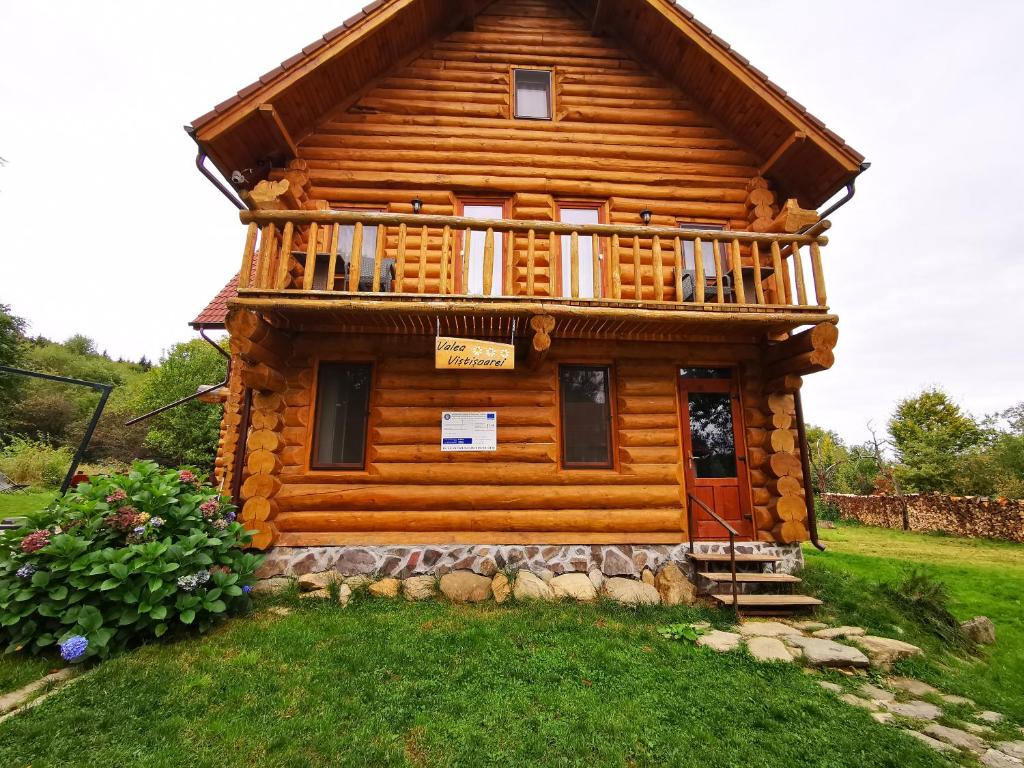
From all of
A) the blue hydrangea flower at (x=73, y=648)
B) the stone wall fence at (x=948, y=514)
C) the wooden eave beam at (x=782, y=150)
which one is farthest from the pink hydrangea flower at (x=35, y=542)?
the stone wall fence at (x=948, y=514)

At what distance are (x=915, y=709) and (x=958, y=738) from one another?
1.57 ft

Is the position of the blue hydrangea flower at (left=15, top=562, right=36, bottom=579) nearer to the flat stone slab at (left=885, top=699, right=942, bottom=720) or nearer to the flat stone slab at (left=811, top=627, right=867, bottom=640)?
the flat stone slab at (left=885, top=699, right=942, bottom=720)

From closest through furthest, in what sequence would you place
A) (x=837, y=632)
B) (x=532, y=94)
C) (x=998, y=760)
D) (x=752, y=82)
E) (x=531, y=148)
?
(x=998, y=760)
(x=837, y=632)
(x=752, y=82)
(x=531, y=148)
(x=532, y=94)

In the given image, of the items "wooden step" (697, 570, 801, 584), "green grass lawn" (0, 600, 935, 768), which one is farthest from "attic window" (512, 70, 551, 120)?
"green grass lawn" (0, 600, 935, 768)

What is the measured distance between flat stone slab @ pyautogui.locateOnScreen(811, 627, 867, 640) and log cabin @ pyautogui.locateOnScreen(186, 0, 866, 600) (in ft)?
3.37

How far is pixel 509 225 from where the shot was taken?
661 cm

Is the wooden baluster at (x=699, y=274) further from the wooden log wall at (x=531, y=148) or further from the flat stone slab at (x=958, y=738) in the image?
the flat stone slab at (x=958, y=738)

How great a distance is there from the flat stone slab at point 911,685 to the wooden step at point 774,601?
4.14ft

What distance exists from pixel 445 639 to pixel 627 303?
4.70 metres

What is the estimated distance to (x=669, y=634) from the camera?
5.15 metres

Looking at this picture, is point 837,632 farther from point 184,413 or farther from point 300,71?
point 184,413

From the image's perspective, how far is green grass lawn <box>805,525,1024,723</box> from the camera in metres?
4.58

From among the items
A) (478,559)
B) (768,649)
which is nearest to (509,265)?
(478,559)

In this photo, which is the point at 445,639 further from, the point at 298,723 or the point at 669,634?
the point at 669,634
